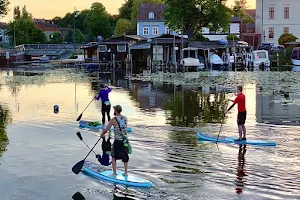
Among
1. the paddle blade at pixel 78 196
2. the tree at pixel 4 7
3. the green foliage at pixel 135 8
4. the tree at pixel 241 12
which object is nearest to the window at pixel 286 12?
the tree at pixel 241 12

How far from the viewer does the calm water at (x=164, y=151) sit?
13.6m

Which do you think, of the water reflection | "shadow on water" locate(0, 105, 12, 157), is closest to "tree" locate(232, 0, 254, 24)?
"shadow on water" locate(0, 105, 12, 157)

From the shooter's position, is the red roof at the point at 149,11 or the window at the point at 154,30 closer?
the red roof at the point at 149,11

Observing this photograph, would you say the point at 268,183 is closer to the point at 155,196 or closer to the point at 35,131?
the point at 155,196

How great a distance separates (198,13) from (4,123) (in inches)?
2257

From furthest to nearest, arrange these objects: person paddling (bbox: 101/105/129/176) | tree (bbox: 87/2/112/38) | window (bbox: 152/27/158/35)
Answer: tree (bbox: 87/2/112/38)
window (bbox: 152/27/158/35)
person paddling (bbox: 101/105/129/176)

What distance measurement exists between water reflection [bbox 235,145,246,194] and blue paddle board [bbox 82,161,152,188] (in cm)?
224

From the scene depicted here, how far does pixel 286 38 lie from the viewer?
293 ft

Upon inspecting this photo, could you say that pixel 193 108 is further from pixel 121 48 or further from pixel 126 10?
pixel 126 10

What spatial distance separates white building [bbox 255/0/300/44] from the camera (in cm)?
9300

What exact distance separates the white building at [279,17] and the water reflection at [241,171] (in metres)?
78.6

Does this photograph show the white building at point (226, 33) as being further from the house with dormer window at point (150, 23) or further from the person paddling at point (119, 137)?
the person paddling at point (119, 137)

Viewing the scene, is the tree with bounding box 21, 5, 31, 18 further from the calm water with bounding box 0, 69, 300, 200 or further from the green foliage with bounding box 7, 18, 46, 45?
the calm water with bounding box 0, 69, 300, 200

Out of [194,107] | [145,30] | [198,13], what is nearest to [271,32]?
[198,13]
